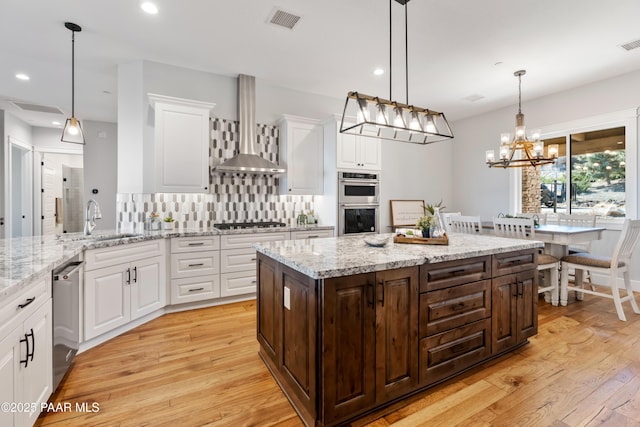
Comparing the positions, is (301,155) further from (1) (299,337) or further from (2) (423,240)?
(1) (299,337)

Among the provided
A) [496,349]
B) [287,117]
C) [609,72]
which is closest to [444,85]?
[609,72]

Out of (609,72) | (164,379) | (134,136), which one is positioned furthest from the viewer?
(609,72)

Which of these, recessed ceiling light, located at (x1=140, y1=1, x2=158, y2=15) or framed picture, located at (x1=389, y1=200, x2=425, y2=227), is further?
framed picture, located at (x1=389, y1=200, x2=425, y2=227)

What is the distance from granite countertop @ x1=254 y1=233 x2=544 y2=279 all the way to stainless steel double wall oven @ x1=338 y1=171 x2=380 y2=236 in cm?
184

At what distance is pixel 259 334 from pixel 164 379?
2.34 ft

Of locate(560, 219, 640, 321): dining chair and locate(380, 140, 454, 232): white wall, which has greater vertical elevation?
locate(380, 140, 454, 232): white wall

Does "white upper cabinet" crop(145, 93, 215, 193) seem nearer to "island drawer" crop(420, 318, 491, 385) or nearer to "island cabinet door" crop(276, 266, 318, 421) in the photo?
"island cabinet door" crop(276, 266, 318, 421)

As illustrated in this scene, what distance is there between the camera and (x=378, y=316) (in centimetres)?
172

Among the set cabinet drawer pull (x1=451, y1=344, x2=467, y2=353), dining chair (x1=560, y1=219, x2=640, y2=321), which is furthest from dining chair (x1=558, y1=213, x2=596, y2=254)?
cabinet drawer pull (x1=451, y1=344, x2=467, y2=353)

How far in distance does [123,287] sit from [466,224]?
13.3 ft

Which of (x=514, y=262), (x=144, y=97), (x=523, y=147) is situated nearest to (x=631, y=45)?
(x=523, y=147)

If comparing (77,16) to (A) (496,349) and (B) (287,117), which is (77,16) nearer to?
(B) (287,117)

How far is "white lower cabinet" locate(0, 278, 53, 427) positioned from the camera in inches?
51.3

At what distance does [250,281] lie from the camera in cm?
388
